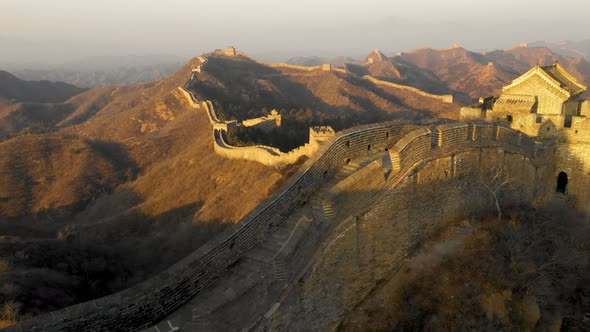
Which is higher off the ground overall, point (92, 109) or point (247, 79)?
point (247, 79)

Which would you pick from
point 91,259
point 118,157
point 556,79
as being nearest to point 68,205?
point 118,157

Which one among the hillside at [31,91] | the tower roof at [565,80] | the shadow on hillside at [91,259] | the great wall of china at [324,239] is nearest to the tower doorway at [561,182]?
the tower roof at [565,80]

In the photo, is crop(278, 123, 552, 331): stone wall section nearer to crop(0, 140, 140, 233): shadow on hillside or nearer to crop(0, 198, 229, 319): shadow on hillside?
crop(0, 198, 229, 319): shadow on hillside

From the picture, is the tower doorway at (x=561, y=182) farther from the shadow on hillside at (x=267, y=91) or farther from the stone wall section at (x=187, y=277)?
the shadow on hillside at (x=267, y=91)

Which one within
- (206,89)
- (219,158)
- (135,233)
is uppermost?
(206,89)

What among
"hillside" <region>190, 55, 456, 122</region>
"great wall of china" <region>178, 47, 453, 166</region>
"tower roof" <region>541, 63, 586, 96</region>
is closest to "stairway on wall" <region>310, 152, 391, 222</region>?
"great wall of china" <region>178, 47, 453, 166</region>

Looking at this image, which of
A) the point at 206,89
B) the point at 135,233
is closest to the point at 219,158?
the point at 135,233

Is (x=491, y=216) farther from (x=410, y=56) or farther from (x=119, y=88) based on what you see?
(x=410, y=56)

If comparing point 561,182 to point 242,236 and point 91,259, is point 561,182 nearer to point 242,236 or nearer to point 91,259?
point 242,236
